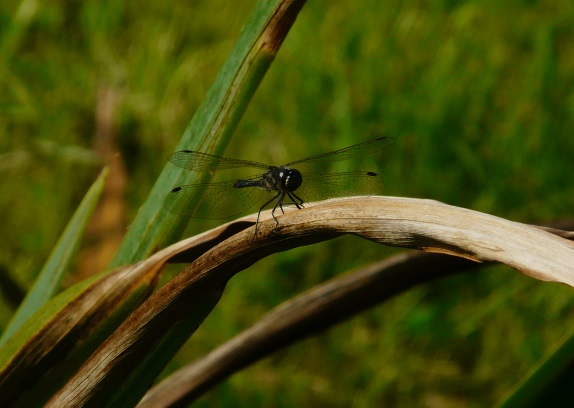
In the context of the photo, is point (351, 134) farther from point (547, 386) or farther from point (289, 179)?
point (547, 386)

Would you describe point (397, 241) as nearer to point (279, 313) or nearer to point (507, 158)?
point (279, 313)

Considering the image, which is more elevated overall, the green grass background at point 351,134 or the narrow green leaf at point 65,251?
→ the green grass background at point 351,134

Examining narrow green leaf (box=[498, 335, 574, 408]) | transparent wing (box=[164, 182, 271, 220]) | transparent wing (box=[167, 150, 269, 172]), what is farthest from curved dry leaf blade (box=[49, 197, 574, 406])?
transparent wing (box=[164, 182, 271, 220])

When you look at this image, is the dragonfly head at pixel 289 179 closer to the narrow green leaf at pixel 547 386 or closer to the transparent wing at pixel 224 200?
the transparent wing at pixel 224 200

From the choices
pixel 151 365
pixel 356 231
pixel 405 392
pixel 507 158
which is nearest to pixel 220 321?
pixel 405 392

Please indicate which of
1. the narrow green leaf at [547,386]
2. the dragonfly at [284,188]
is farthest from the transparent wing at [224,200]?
the narrow green leaf at [547,386]

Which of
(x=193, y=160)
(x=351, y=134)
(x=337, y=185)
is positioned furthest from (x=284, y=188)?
(x=351, y=134)
